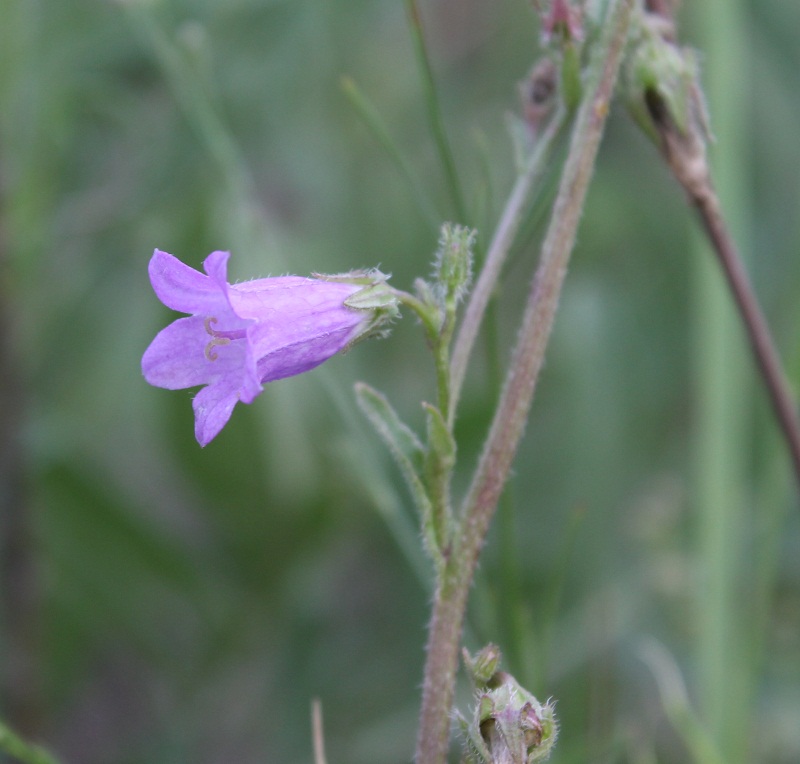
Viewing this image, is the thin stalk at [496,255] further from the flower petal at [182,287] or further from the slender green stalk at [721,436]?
the slender green stalk at [721,436]

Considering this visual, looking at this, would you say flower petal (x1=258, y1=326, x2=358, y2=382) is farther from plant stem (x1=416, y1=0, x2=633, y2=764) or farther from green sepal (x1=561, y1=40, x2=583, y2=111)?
green sepal (x1=561, y1=40, x2=583, y2=111)

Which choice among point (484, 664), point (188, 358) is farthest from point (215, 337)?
point (484, 664)

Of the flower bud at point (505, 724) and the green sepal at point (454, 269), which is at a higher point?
the green sepal at point (454, 269)

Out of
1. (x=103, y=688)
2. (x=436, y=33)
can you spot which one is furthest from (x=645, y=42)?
(x=436, y=33)

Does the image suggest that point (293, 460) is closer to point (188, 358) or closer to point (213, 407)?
point (188, 358)

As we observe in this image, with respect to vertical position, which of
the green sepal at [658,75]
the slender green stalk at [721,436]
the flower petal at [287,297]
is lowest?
the slender green stalk at [721,436]

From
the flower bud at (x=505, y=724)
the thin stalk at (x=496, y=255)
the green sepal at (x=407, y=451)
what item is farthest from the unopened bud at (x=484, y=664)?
the thin stalk at (x=496, y=255)

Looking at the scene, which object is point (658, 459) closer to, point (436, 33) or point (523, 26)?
point (523, 26)
